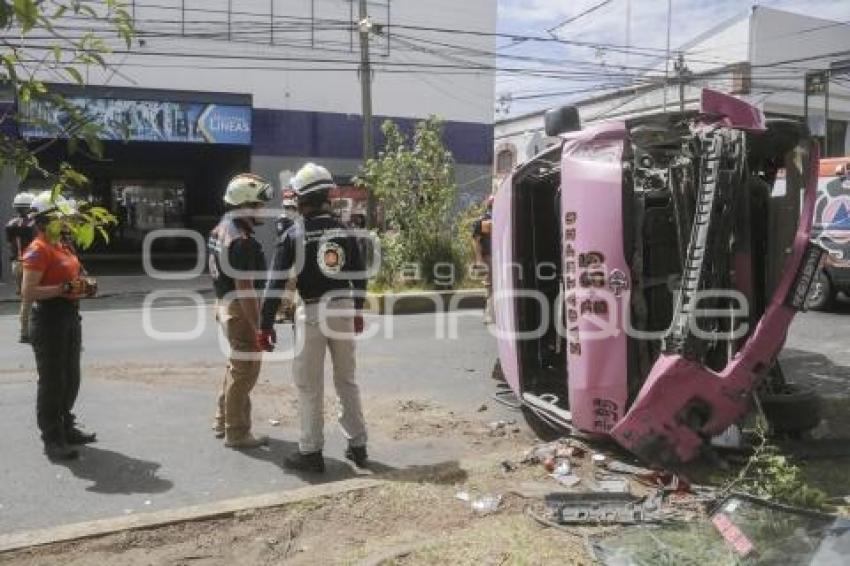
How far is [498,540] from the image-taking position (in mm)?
3928

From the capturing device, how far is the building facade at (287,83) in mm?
21062

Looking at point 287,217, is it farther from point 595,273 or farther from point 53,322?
point 595,273

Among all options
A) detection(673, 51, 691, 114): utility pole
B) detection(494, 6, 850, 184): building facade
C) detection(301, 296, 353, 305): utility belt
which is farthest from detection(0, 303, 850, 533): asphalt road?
detection(494, 6, 850, 184): building facade

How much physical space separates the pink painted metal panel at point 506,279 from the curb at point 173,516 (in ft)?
6.04

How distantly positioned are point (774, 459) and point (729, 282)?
1.13m

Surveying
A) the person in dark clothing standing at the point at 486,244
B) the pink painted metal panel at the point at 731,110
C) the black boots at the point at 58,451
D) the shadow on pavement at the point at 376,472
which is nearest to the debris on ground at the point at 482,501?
the shadow on pavement at the point at 376,472

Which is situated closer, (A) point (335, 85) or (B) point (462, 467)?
(B) point (462, 467)

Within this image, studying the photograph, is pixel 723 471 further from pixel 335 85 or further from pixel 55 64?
pixel 335 85

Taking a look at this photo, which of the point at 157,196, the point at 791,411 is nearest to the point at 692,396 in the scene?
the point at 791,411

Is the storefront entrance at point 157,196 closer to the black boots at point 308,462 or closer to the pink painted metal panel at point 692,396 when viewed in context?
the black boots at point 308,462

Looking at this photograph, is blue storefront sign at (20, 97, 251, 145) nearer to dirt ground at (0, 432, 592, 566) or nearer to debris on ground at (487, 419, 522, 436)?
debris on ground at (487, 419, 522, 436)

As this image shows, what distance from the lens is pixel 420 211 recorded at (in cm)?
1410

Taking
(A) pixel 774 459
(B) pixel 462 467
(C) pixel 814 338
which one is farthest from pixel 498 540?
(C) pixel 814 338

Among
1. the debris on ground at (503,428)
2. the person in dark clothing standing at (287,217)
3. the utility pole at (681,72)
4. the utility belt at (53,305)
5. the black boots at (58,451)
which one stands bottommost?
the debris on ground at (503,428)
